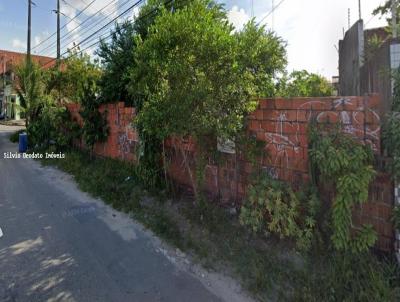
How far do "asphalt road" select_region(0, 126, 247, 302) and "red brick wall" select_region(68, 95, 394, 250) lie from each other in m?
1.42

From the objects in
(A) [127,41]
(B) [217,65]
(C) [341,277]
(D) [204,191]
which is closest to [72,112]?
(A) [127,41]

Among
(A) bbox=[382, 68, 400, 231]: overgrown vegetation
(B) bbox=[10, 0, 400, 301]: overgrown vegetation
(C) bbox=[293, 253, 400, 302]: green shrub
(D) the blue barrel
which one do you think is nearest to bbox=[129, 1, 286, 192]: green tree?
(B) bbox=[10, 0, 400, 301]: overgrown vegetation

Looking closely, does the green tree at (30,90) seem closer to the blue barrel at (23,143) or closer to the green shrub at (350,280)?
the blue barrel at (23,143)

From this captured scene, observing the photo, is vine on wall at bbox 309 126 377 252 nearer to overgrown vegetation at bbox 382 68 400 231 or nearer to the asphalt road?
overgrown vegetation at bbox 382 68 400 231

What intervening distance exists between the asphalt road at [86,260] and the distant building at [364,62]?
299cm

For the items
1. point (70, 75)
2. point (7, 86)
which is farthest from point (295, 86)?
point (7, 86)

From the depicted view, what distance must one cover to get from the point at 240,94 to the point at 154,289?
246 centimetres

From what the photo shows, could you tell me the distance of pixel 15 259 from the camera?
129 inches

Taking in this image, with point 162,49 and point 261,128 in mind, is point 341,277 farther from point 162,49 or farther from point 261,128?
point 162,49

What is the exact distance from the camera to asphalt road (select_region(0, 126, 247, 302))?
2.69 m

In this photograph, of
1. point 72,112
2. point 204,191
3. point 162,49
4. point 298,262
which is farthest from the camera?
point 72,112

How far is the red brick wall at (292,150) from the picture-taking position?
2.85 metres

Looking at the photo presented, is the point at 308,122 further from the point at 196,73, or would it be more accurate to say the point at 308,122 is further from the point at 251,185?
the point at 196,73

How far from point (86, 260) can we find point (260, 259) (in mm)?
1984
